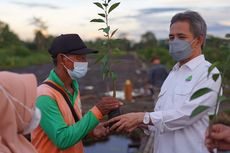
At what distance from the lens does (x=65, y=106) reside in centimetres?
272

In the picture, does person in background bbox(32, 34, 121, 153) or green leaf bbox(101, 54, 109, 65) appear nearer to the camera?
person in background bbox(32, 34, 121, 153)

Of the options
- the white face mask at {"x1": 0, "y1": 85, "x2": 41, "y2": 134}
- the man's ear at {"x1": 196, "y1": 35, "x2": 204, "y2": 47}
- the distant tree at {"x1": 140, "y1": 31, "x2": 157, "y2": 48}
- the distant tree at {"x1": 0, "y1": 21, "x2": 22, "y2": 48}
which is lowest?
the distant tree at {"x1": 140, "y1": 31, "x2": 157, "y2": 48}

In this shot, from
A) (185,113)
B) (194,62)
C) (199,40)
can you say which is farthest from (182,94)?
(199,40)

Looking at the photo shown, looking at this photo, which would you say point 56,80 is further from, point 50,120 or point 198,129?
point 198,129

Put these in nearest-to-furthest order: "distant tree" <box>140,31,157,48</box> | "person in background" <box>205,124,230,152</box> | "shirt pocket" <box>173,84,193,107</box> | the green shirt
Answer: "person in background" <box>205,124,230,152</box>
the green shirt
"shirt pocket" <box>173,84,193,107</box>
"distant tree" <box>140,31,157,48</box>

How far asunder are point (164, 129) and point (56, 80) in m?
0.75

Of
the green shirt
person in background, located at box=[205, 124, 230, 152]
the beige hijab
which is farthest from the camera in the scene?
the green shirt

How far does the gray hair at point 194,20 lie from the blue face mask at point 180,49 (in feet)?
0.29

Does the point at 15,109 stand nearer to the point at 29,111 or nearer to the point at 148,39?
the point at 29,111

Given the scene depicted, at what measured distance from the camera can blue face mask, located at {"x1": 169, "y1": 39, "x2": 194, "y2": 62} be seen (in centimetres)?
284

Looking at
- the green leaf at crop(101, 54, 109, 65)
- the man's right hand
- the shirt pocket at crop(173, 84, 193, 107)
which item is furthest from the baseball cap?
the shirt pocket at crop(173, 84, 193, 107)

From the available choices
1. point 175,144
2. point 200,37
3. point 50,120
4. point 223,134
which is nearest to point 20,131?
point 50,120

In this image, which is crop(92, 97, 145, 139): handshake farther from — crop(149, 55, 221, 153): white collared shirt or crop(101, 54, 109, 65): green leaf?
crop(101, 54, 109, 65): green leaf

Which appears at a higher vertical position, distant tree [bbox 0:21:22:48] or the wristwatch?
the wristwatch
